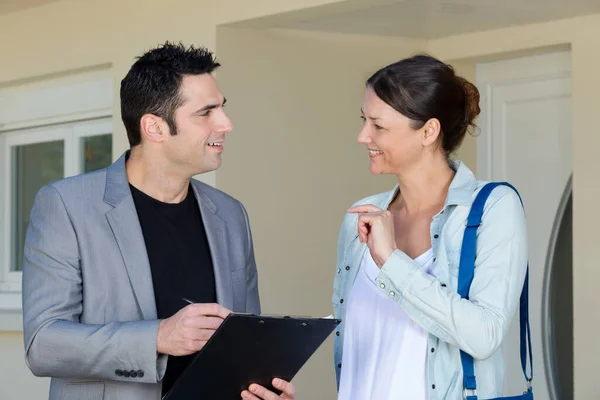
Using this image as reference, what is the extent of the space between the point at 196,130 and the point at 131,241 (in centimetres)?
35

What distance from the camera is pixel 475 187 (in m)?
2.63

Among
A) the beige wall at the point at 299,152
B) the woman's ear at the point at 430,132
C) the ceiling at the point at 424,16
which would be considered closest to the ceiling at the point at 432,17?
the ceiling at the point at 424,16

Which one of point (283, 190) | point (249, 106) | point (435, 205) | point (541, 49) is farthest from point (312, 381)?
point (435, 205)

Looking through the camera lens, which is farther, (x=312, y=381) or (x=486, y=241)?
(x=312, y=381)

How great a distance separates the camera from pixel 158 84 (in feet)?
9.24

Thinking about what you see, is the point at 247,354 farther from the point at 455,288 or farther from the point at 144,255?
the point at 455,288

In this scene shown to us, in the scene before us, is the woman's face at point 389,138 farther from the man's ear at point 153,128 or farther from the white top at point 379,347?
the man's ear at point 153,128

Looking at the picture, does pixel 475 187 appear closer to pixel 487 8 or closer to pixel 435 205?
pixel 435 205

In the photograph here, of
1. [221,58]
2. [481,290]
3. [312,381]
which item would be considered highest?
[221,58]

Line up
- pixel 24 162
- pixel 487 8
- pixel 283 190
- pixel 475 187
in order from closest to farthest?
pixel 475 187 < pixel 487 8 < pixel 283 190 < pixel 24 162

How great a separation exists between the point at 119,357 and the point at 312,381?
100.0 inches

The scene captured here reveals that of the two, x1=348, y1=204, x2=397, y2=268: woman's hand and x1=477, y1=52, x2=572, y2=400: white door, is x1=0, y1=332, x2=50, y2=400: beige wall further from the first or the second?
x1=348, y1=204, x2=397, y2=268: woman's hand

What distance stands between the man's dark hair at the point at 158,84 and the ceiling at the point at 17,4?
3072mm

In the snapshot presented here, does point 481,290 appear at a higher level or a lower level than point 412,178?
lower
